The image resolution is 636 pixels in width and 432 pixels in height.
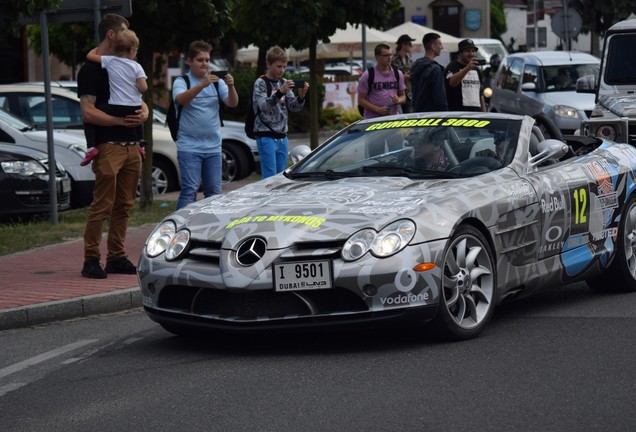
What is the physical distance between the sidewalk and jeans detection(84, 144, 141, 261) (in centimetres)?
26

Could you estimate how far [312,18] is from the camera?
1919 centimetres

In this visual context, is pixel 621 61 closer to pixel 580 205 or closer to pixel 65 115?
pixel 65 115

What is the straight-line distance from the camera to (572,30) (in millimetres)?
35031

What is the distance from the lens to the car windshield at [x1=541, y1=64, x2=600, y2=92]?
2449 cm

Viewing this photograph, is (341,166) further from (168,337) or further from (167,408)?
(167,408)

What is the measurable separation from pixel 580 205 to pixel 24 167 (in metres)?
7.79

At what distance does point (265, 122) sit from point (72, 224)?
111 inches

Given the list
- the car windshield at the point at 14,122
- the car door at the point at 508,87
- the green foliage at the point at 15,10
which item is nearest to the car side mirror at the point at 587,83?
the car windshield at the point at 14,122

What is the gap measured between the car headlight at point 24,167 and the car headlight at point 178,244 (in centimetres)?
746

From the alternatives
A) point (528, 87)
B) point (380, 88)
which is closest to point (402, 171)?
point (380, 88)

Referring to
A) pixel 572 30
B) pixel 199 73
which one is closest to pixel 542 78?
pixel 572 30

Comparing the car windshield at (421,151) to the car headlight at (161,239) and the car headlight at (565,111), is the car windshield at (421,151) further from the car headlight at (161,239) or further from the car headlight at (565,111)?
the car headlight at (565,111)

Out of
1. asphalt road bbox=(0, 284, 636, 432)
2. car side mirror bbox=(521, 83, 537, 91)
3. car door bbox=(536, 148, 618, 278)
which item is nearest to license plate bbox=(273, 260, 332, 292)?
asphalt road bbox=(0, 284, 636, 432)

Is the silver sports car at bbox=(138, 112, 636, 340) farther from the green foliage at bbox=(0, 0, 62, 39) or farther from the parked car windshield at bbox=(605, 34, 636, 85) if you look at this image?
the parked car windshield at bbox=(605, 34, 636, 85)
